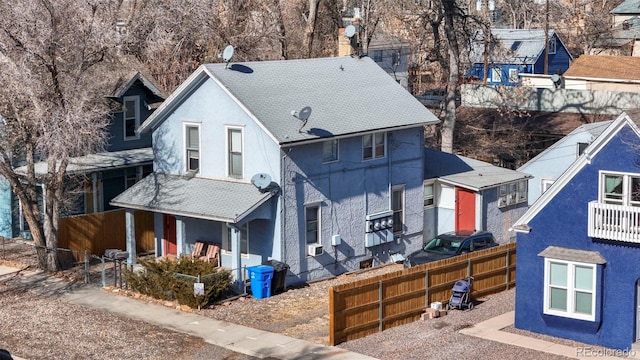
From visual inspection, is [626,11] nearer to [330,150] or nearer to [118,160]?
[330,150]

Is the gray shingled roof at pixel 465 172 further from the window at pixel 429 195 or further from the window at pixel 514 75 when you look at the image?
the window at pixel 514 75

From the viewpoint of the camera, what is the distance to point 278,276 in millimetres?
29250

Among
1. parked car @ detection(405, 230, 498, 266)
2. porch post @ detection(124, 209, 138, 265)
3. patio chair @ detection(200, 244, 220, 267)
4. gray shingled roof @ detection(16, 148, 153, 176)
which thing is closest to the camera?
parked car @ detection(405, 230, 498, 266)

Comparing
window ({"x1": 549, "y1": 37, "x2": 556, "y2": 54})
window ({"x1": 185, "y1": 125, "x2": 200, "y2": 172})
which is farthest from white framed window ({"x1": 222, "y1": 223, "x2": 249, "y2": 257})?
window ({"x1": 549, "y1": 37, "x2": 556, "y2": 54})

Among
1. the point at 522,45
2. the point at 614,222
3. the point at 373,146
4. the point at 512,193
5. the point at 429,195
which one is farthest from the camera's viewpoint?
the point at 522,45

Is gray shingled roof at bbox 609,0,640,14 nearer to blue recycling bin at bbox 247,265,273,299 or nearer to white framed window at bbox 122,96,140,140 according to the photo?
white framed window at bbox 122,96,140,140

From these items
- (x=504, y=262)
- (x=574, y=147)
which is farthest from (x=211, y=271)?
(x=574, y=147)

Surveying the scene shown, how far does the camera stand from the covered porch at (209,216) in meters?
29.4

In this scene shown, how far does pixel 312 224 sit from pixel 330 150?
97.0 inches

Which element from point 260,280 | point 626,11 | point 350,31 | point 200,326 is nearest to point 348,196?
point 260,280

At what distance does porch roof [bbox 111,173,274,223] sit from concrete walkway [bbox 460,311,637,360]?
763cm

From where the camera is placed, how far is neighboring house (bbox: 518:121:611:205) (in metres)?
36.8

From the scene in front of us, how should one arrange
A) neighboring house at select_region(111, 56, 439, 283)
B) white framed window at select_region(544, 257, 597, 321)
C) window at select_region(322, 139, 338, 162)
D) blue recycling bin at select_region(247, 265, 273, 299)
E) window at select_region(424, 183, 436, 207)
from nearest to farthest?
white framed window at select_region(544, 257, 597, 321), blue recycling bin at select_region(247, 265, 273, 299), neighboring house at select_region(111, 56, 439, 283), window at select_region(322, 139, 338, 162), window at select_region(424, 183, 436, 207)

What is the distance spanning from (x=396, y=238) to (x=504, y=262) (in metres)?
5.32
